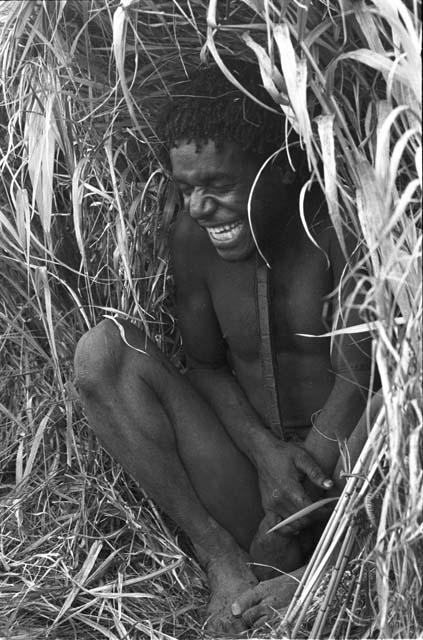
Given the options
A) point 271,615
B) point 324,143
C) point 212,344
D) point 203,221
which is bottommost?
point 271,615

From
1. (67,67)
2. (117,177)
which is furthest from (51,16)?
(117,177)

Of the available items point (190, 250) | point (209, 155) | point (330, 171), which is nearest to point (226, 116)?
point (209, 155)

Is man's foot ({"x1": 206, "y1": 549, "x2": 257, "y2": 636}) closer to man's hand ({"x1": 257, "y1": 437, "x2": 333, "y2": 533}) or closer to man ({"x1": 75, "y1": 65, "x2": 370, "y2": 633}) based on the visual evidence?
man ({"x1": 75, "y1": 65, "x2": 370, "y2": 633})

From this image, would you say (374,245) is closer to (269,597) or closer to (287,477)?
(287,477)

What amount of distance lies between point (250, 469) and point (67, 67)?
95cm

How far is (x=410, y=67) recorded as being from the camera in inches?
81.3

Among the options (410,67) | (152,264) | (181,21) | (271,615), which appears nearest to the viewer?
(410,67)

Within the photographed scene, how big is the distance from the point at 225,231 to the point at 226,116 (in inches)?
9.5

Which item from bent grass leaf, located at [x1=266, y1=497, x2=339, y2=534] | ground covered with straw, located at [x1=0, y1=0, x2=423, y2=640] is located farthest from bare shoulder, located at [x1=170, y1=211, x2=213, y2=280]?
bent grass leaf, located at [x1=266, y1=497, x2=339, y2=534]

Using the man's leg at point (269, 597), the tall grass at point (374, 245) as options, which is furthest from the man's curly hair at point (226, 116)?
the man's leg at point (269, 597)

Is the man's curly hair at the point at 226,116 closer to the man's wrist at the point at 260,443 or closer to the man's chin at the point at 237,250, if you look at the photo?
the man's chin at the point at 237,250

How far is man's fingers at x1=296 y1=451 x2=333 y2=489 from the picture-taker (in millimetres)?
2617

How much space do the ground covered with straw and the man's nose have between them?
0.68 feet

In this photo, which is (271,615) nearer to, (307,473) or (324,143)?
(307,473)
